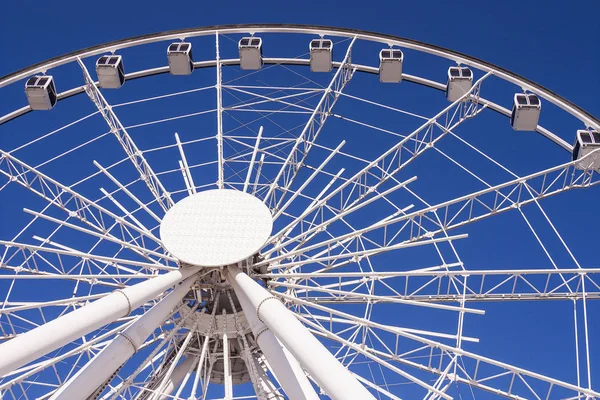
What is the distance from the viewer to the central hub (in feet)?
57.3

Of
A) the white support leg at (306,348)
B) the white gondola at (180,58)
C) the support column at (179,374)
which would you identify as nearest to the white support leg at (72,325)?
the white support leg at (306,348)

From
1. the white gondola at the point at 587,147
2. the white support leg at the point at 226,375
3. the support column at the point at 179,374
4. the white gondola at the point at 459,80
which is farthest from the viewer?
the white gondola at the point at 459,80

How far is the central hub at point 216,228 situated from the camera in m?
17.5

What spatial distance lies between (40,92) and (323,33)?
9.73m

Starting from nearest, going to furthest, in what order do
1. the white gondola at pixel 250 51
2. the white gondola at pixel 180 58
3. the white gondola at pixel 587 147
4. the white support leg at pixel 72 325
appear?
the white support leg at pixel 72 325 < the white gondola at pixel 587 147 < the white gondola at pixel 180 58 < the white gondola at pixel 250 51

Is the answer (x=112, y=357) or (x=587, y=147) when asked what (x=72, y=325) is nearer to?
(x=112, y=357)

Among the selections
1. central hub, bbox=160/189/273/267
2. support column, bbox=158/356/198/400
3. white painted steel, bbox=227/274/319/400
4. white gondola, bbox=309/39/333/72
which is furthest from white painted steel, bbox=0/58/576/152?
white painted steel, bbox=227/274/319/400

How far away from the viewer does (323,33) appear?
26.4 m

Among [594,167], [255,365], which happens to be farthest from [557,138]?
[255,365]

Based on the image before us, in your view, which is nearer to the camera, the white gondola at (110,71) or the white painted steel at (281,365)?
the white painted steel at (281,365)

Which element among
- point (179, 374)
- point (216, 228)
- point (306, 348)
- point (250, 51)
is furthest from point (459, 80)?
point (306, 348)

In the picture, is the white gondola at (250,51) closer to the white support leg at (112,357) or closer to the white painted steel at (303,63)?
the white painted steel at (303,63)

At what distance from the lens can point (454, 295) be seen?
66.8 feet

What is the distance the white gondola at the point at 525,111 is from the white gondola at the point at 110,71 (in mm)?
13097
